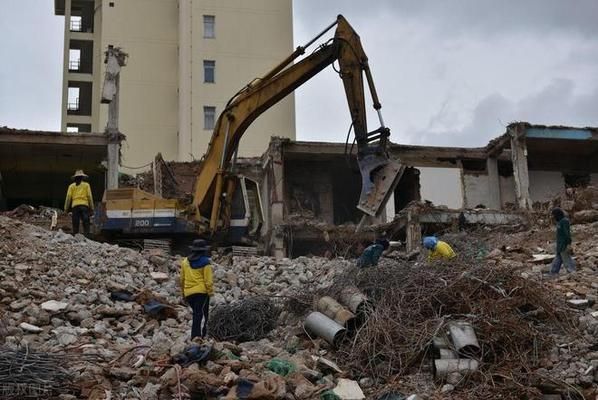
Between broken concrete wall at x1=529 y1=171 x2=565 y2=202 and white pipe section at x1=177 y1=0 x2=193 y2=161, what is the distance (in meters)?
16.1

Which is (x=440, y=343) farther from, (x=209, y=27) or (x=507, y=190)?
(x=209, y=27)

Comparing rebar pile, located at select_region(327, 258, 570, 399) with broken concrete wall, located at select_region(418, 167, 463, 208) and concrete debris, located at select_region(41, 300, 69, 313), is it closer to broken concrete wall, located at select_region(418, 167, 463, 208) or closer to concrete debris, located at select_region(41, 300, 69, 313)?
concrete debris, located at select_region(41, 300, 69, 313)

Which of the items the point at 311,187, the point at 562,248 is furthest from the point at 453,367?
the point at 311,187

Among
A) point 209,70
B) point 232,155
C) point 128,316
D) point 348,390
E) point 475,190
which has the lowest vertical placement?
point 348,390

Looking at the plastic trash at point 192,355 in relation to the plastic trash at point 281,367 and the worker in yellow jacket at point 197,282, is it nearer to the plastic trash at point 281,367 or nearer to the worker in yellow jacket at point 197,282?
the plastic trash at point 281,367

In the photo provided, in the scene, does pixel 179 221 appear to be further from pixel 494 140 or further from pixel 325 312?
pixel 494 140

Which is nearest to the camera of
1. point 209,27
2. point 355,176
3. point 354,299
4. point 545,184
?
point 354,299

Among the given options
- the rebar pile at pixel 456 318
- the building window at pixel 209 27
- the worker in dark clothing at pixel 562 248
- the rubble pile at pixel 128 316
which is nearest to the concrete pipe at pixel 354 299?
the rebar pile at pixel 456 318

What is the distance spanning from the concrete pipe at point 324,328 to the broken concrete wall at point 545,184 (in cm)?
1853

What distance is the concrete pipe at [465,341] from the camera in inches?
361

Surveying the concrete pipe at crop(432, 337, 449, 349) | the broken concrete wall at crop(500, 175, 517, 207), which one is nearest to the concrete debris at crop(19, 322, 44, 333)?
the concrete pipe at crop(432, 337, 449, 349)

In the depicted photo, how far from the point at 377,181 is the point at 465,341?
4529mm

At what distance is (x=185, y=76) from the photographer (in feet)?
129

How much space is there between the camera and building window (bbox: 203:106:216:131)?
127ft
